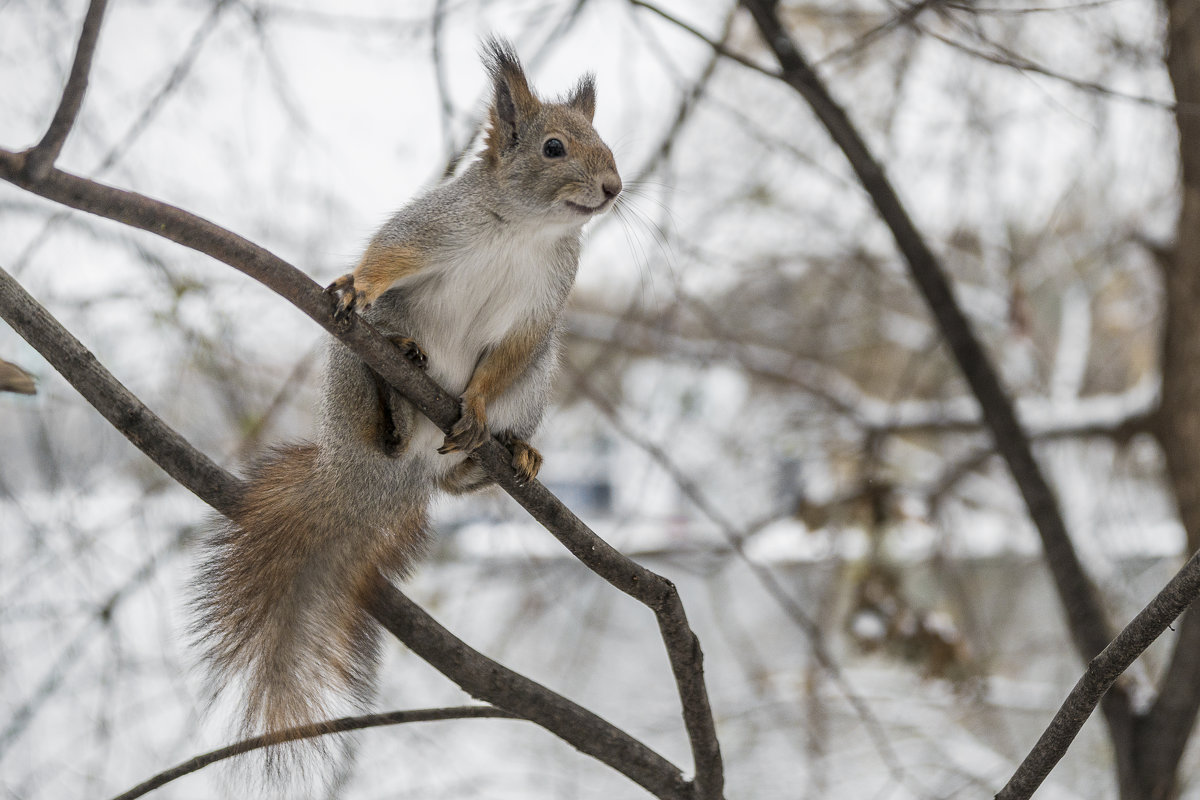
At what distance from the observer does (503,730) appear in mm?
2982

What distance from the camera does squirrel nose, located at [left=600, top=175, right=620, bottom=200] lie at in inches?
50.3

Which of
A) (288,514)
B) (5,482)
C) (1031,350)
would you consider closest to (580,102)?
(288,514)

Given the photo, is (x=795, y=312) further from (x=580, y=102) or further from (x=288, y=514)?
(x=288, y=514)

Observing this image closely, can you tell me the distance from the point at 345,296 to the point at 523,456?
1.31ft

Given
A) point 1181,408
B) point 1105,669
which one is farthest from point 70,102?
point 1181,408

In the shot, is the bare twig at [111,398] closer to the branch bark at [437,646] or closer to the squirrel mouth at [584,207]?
the branch bark at [437,646]

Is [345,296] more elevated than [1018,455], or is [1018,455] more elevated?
[1018,455]

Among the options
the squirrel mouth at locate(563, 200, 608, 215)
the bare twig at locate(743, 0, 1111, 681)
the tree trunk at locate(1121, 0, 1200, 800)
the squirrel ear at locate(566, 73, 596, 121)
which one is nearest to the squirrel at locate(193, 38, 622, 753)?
the squirrel mouth at locate(563, 200, 608, 215)

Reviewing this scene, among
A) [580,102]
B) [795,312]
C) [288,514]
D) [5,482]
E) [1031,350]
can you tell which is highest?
[795,312]

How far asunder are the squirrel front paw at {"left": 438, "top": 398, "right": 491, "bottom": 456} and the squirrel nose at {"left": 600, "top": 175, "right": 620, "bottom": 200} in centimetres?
32

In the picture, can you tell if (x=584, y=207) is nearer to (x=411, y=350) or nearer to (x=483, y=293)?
(x=483, y=293)

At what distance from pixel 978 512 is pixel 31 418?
10.2 feet

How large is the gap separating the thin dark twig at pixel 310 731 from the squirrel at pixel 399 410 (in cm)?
3

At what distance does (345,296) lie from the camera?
1018 mm
